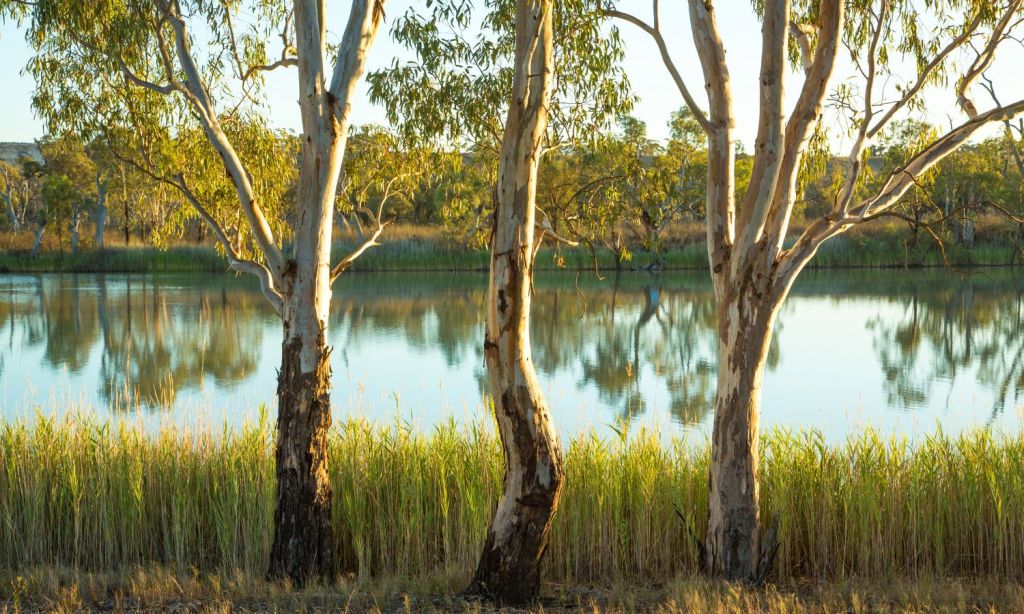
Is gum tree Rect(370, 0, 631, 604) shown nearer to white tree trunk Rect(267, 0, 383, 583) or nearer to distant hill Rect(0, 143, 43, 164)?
white tree trunk Rect(267, 0, 383, 583)

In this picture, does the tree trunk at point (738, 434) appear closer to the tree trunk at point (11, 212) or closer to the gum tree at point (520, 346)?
the gum tree at point (520, 346)

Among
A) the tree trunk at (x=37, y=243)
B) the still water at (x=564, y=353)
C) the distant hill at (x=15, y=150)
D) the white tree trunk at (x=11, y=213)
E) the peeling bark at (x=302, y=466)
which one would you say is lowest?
the still water at (x=564, y=353)

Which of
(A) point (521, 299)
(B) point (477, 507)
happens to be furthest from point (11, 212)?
(A) point (521, 299)

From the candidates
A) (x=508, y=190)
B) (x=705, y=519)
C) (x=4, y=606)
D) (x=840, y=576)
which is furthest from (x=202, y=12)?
(x=840, y=576)

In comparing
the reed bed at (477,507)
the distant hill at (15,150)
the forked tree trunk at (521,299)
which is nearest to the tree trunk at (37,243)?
the reed bed at (477,507)

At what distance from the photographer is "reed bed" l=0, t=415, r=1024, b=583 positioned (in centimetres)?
496

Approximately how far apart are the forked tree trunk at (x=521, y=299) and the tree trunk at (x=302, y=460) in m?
0.90

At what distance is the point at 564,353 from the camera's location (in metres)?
15.6

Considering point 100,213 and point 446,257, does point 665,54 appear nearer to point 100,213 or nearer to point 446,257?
point 446,257

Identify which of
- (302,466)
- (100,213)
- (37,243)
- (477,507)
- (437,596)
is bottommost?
(437,596)

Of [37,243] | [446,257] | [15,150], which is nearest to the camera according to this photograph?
[446,257]

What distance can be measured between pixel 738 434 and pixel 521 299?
1206mm

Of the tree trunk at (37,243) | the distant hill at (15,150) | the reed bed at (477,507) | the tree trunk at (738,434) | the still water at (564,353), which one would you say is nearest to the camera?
the tree trunk at (738,434)

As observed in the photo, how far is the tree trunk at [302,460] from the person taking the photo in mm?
4352
